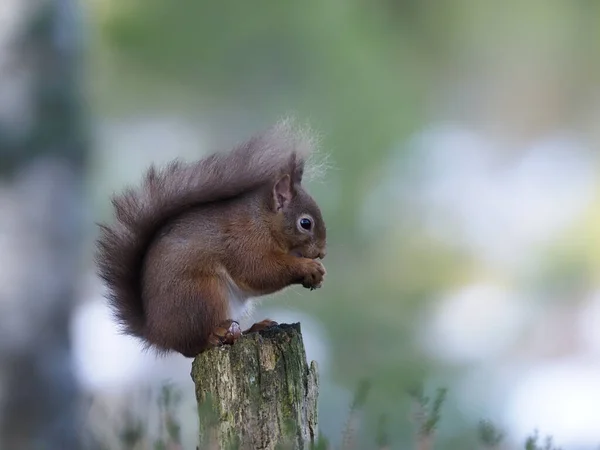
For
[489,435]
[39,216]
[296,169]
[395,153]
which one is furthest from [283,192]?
[395,153]

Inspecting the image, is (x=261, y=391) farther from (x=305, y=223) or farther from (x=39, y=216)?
(x=39, y=216)

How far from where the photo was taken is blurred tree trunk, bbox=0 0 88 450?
502 cm

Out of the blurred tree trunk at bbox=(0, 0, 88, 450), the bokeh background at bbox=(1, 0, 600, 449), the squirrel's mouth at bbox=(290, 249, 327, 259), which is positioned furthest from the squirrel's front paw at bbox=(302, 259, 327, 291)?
the bokeh background at bbox=(1, 0, 600, 449)

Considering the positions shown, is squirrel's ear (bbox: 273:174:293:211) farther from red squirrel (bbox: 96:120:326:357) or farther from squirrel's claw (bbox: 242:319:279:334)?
squirrel's claw (bbox: 242:319:279:334)

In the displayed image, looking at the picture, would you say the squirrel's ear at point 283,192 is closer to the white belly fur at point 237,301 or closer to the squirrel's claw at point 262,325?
the white belly fur at point 237,301

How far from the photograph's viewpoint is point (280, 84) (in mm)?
7980

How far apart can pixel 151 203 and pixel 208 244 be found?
0.58 ft

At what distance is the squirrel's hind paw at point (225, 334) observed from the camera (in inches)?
89.2

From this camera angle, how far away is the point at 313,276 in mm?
2471

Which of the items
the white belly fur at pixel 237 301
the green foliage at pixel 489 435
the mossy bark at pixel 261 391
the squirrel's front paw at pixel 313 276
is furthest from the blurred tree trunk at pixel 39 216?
the green foliage at pixel 489 435

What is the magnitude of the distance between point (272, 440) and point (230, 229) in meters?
0.67

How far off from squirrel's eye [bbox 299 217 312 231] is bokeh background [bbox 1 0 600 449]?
14.2ft

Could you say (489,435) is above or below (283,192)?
below

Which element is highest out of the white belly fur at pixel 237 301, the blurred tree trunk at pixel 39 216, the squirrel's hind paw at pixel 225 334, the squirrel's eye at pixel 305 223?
the blurred tree trunk at pixel 39 216
